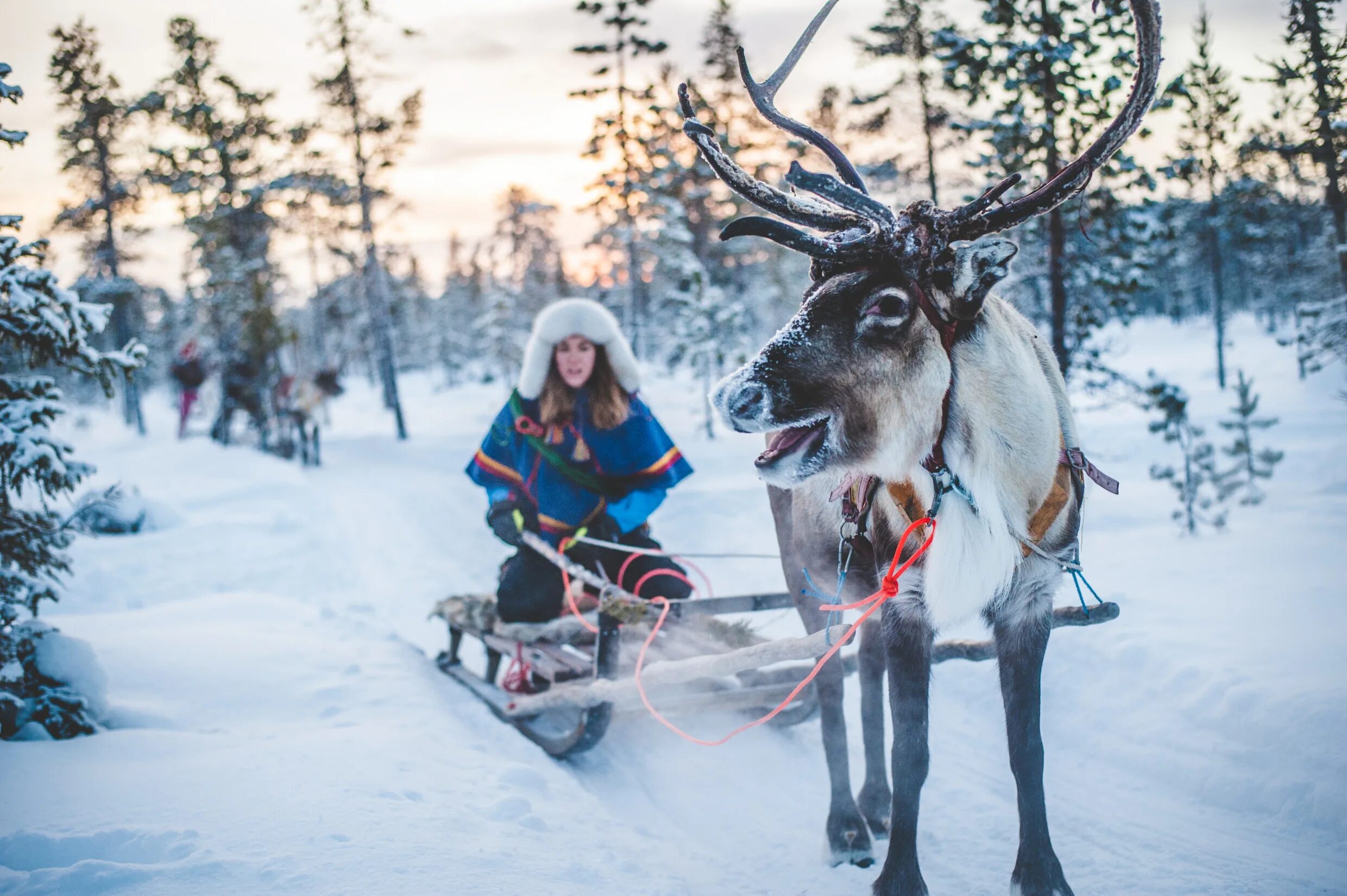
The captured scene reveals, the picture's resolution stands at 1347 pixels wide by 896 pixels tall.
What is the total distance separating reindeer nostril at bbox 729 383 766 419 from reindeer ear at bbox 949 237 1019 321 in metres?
0.64

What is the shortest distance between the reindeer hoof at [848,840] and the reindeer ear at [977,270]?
7.06ft

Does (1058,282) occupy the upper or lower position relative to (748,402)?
upper

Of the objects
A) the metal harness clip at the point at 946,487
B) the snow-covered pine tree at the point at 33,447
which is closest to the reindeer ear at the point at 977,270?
the metal harness clip at the point at 946,487

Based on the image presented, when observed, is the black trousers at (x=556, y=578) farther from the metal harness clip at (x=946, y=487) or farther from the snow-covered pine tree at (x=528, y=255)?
the snow-covered pine tree at (x=528, y=255)

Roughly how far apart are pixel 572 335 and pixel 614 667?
202cm

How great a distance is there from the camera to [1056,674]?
4.56 meters

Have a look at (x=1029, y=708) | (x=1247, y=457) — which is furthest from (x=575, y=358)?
(x=1247, y=457)

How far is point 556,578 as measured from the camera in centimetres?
474

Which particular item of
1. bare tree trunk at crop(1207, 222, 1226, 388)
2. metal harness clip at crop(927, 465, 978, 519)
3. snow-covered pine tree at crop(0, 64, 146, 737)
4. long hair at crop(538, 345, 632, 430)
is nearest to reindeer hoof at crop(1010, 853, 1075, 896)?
metal harness clip at crop(927, 465, 978, 519)

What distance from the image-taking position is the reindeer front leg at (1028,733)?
2.58 meters

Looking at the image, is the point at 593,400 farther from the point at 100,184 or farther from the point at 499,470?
the point at 100,184

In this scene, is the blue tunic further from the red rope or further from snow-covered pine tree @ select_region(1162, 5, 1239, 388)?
snow-covered pine tree @ select_region(1162, 5, 1239, 388)

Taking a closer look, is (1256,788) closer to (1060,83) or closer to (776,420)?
(776,420)

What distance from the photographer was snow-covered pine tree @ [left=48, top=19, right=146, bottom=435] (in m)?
20.3
